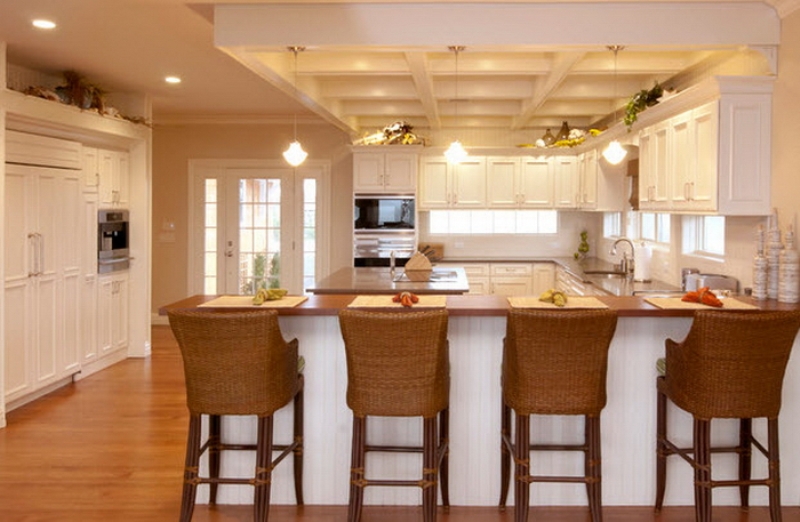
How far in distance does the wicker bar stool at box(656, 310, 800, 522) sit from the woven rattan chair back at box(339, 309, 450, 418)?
1069 mm

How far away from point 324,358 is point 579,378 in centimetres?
128

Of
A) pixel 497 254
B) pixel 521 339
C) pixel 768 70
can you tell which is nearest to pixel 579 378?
pixel 521 339

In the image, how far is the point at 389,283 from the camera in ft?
20.0

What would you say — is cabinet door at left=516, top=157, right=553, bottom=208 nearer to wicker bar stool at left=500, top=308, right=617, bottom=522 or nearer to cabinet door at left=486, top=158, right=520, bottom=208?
cabinet door at left=486, top=158, right=520, bottom=208

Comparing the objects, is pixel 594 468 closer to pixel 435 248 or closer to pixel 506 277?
pixel 506 277

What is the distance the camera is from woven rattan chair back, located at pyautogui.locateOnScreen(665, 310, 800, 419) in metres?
3.16

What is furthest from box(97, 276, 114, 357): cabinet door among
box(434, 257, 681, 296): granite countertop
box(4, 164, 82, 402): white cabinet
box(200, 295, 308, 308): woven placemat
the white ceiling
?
box(434, 257, 681, 296): granite countertop

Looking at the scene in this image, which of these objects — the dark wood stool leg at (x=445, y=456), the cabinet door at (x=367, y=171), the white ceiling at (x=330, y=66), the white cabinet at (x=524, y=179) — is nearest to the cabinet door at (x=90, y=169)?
the white ceiling at (x=330, y=66)

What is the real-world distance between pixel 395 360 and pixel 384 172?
5.58 meters

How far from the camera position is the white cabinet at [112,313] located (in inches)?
277

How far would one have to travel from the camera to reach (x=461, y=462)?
3852mm

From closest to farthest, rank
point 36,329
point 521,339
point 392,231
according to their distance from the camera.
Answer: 1. point 521,339
2. point 36,329
3. point 392,231

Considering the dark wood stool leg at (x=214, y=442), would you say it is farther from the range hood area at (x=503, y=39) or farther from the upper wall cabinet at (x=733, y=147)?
the upper wall cabinet at (x=733, y=147)

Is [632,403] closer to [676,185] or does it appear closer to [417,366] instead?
[417,366]
